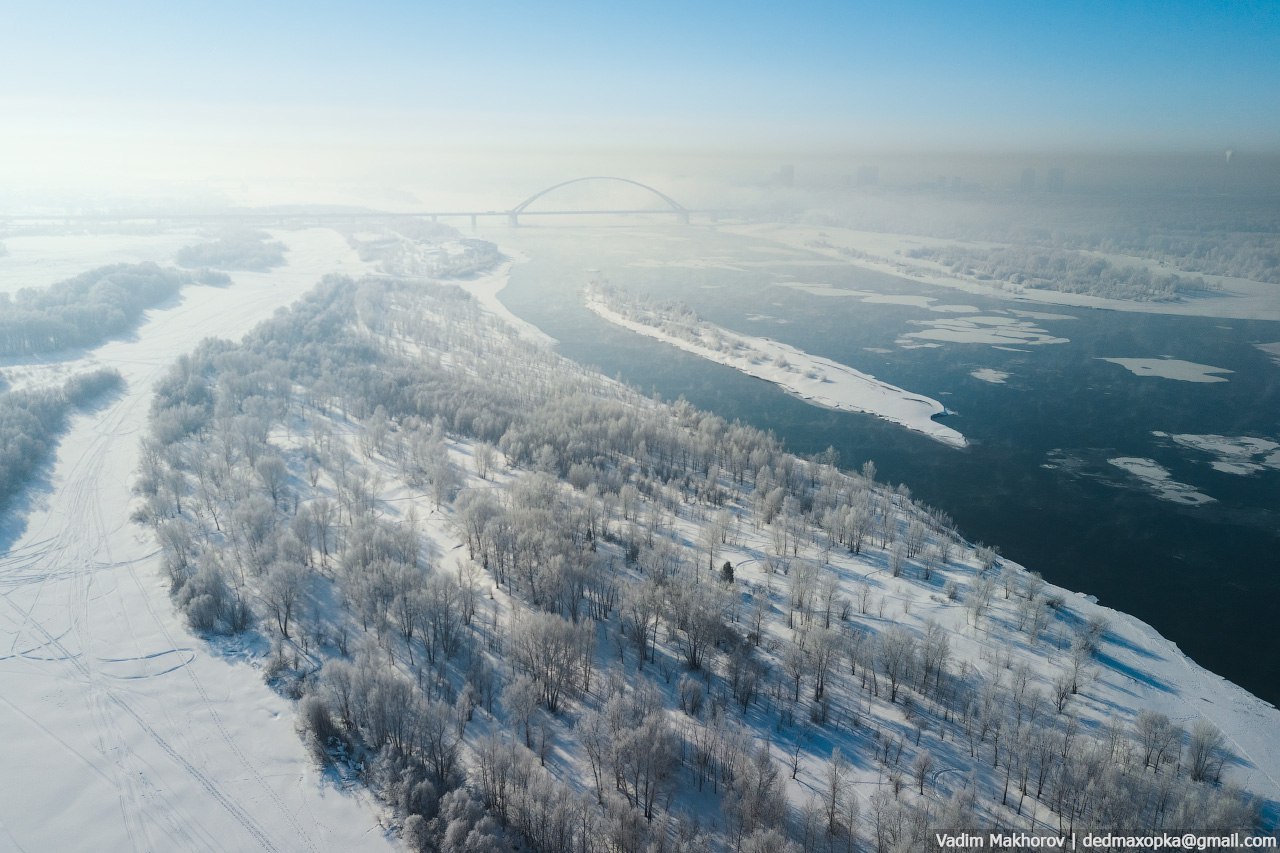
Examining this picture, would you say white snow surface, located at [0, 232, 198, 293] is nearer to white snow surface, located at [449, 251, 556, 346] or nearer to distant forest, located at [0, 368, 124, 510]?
distant forest, located at [0, 368, 124, 510]

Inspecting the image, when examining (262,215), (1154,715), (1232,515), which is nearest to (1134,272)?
(1232,515)

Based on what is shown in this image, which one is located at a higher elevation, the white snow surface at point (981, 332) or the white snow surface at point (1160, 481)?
the white snow surface at point (981, 332)

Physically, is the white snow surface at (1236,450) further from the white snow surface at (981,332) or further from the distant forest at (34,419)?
the distant forest at (34,419)

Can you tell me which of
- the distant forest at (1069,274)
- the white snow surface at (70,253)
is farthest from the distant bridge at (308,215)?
the distant forest at (1069,274)

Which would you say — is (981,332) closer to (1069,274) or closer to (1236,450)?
(1236,450)

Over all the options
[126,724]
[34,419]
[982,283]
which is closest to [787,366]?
[126,724]

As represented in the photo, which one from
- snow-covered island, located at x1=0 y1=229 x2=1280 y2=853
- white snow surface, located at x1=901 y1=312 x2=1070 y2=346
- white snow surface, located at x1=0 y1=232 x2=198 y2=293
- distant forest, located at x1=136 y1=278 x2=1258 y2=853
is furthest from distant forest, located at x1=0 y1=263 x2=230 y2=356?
white snow surface, located at x1=901 y1=312 x2=1070 y2=346
